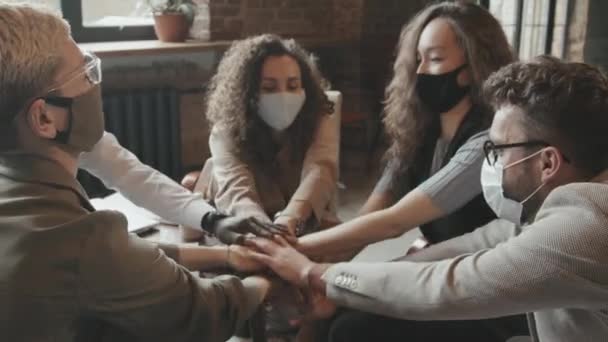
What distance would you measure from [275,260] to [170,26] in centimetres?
267

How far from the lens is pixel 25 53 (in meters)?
1.07

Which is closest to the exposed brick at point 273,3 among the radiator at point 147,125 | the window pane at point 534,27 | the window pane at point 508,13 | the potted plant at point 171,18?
the potted plant at point 171,18

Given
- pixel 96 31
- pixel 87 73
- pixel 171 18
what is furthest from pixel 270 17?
pixel 87 73

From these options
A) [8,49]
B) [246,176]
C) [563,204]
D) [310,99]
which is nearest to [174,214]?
[246,176]

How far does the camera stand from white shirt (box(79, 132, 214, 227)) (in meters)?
1.95

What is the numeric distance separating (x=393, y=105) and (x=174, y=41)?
87.5 inches

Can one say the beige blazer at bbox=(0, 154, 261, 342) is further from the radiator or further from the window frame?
the window frame

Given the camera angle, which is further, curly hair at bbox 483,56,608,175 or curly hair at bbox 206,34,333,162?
curly hair at bbox 206,34,333,162

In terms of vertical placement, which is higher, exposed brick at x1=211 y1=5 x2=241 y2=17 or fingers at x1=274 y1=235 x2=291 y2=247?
exposed brick at x1=211 y1=5 x2=241 y2=17

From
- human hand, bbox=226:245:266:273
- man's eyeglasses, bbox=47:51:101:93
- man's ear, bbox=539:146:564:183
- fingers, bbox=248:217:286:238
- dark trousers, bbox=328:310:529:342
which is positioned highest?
man's eyeglasses, bbox=47:51:101:93

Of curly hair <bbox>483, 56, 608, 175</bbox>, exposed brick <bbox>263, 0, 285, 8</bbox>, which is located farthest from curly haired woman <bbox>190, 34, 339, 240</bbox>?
exposed brick <bbox>263, 0, 285, 8</bbox>

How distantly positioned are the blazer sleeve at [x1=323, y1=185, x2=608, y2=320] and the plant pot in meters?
3.01

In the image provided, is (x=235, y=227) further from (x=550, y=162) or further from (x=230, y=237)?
(x=550, y=162)

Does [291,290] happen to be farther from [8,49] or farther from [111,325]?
[8,49]
